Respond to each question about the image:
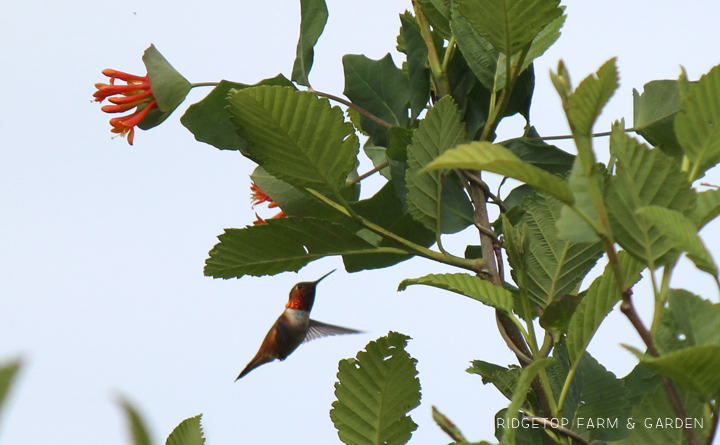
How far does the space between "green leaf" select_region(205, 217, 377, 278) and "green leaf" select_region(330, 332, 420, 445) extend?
188 millimetres

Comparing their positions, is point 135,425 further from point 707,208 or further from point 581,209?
point 707,208

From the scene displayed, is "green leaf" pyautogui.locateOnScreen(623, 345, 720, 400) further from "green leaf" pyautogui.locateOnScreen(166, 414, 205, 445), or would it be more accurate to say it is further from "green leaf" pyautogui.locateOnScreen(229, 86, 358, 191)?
"green leaf" pyautogui.locateOnScreen(229, 86, 358, 191)

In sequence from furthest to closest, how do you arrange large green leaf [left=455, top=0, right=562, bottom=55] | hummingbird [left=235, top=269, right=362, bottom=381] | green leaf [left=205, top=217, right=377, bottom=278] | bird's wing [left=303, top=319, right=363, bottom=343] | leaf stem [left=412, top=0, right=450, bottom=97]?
1. bird's wing [left=303, top=319, right=363, bottom=343]
2. hummingbird [left=235, top=269, right=362, bottom=381]
3. leaf stem [left=412, top=0, right=450, bottom=97]
4. green leaf [left=205, top=217, right=377, bottom=278]
5. large green leaf [left=455, top=0, right=562, bottom=55]

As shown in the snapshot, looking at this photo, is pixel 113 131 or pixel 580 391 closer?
pixel 580 391

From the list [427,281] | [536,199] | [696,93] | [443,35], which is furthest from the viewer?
[443,35]

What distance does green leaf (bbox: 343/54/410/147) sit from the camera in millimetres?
1277

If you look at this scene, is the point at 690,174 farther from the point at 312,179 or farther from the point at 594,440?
the point at 312,179

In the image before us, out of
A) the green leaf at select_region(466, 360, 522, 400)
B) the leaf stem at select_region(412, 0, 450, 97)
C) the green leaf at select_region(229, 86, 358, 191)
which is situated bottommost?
the green leaf at select_region(466, 360, 522, 400)

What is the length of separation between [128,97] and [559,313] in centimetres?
86

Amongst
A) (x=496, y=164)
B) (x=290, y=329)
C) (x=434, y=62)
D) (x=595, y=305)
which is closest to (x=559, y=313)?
(x=595, y=305)

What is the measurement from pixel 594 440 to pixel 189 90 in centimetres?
88

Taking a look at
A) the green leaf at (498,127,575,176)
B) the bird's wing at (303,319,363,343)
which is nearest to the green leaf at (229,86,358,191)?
the green leaf at (498,127,575,176)

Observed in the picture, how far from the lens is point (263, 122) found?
104cm

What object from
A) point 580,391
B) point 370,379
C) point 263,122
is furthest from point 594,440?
point 263,122
